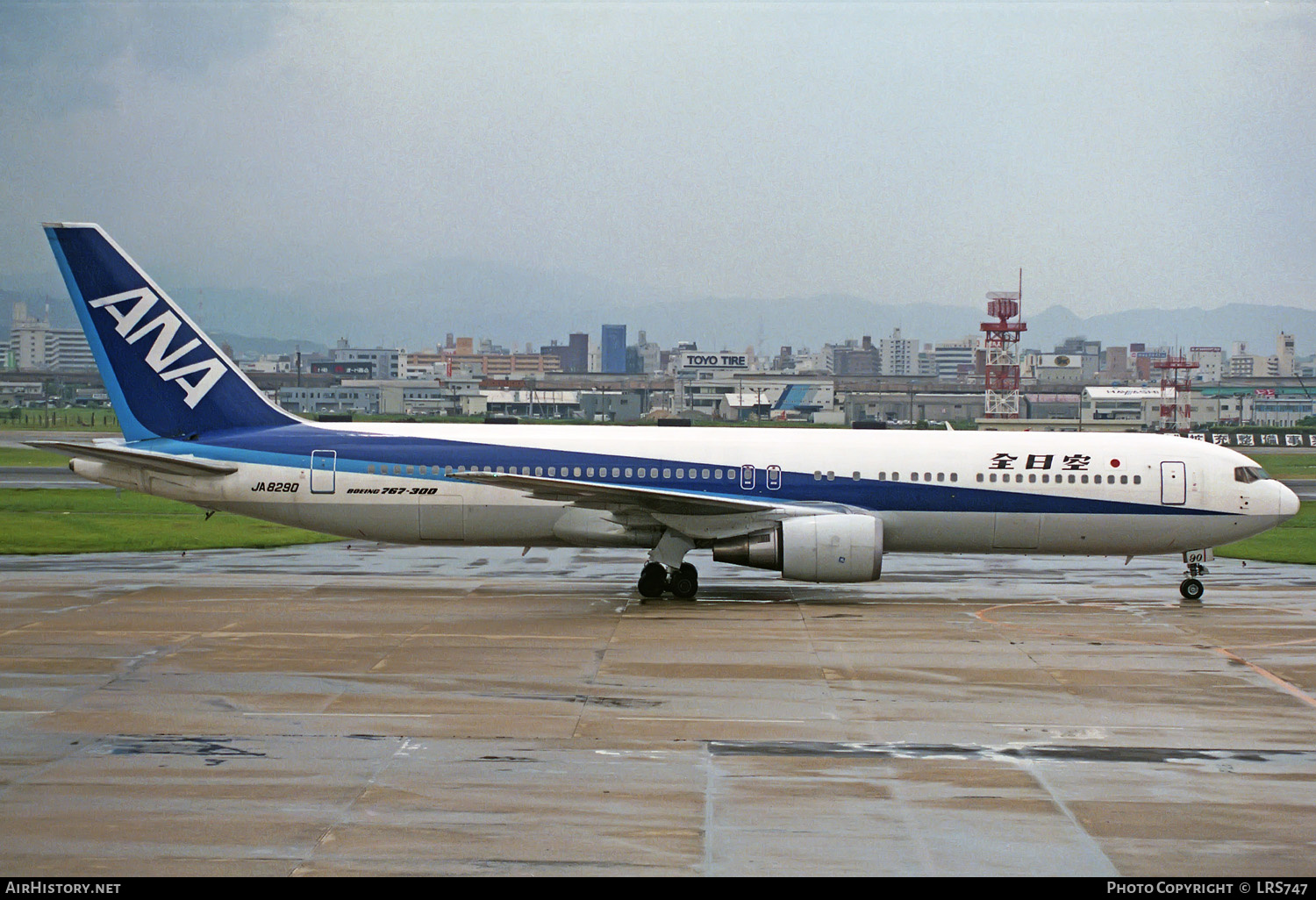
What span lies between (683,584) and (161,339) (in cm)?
1288

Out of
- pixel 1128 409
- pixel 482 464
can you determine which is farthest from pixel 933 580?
pixel 1128 409

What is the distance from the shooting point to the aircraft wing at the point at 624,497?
25.0 metres

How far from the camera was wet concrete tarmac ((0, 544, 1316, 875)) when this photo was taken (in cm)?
1111

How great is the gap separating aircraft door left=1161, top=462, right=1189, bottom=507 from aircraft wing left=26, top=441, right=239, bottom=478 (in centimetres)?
2060

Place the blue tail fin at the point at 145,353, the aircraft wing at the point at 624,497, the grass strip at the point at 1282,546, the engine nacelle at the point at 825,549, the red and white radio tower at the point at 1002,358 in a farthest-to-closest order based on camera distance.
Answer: the red and white radio tower at the point at 1002,358, the grass strip at the point at 1282,546, the blue tail fin at the point at 145,353, the aircraft wing at the point at 624,497, the engine nacelle at the point at 825,549

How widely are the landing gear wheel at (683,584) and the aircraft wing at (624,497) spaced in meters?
1.31

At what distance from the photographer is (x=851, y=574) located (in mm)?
24844

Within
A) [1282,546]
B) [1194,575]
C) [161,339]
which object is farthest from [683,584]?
[1282,546]

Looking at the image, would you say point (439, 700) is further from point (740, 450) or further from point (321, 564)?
point (321, 564)

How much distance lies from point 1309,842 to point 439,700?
1053 cm

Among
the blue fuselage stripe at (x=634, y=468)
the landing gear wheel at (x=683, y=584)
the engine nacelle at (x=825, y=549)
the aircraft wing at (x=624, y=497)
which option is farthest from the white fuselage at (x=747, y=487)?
the engine nacelle at (x=825, y=549)

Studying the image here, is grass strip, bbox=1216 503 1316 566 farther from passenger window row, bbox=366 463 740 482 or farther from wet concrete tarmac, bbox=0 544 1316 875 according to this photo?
passenger window row, bbox=366 463 740 482

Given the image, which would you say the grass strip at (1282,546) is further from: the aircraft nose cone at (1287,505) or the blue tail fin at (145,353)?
the blue tail fin at (145,353)

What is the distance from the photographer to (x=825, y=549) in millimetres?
24688
